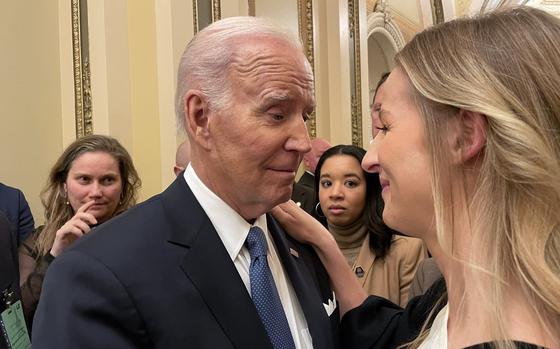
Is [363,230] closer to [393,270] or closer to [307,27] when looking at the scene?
[393,270]

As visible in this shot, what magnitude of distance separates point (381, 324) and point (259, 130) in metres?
0.61

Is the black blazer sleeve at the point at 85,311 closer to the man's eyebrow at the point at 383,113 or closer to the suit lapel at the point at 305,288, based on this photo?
the suit lapel at the point at 305,288

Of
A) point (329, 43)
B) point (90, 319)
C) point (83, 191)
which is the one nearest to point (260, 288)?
point (90, 319)

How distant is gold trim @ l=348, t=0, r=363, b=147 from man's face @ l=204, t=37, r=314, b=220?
5339 millimetres

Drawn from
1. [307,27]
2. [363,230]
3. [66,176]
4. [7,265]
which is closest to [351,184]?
[363,230]

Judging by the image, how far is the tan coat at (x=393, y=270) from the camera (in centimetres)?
297

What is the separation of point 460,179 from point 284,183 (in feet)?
1.62

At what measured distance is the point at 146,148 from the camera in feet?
14.3

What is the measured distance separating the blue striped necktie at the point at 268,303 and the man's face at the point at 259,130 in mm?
132

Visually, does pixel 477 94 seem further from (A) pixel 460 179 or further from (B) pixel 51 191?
(B) pixel 51 191

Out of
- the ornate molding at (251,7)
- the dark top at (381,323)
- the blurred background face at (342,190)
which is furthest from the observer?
the ornate molding at (251,7)

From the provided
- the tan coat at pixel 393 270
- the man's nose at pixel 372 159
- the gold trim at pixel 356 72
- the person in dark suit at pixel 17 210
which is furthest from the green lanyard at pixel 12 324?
the gold trim at pixel 356 72

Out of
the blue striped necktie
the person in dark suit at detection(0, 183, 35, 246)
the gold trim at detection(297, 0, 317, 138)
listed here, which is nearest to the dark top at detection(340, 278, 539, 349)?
the blue striped necktie

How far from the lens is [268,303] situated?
1.53m
